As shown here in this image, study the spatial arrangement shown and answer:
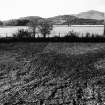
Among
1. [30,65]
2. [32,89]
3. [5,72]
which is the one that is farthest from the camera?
[30,65]

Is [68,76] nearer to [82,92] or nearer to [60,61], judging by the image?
[82,92]

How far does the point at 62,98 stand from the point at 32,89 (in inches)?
64.0

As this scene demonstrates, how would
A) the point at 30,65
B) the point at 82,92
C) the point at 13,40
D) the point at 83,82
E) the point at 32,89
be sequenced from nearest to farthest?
1. the point at 82,92
2. the point at 32,89
3. the point at 83,82
4. the point at 30,65
5. the point at 13,40

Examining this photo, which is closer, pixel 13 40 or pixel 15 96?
pixel 15 96

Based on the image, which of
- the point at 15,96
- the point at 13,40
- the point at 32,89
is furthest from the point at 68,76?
the point at 13,40

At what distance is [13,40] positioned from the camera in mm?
25891

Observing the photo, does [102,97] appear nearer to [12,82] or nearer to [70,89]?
[70,89]

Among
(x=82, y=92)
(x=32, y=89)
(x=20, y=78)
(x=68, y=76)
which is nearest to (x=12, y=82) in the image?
(x=20, y=78)

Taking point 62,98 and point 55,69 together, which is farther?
point 55,69

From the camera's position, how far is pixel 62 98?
670 centimetres

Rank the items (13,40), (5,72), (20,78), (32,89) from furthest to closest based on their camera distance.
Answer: (13,40), (5,72), (20,78), (32,89)

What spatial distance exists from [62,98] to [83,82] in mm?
2101

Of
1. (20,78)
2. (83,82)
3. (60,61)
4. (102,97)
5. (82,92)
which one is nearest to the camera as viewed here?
(102,97)

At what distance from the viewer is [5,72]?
10.5 meters
